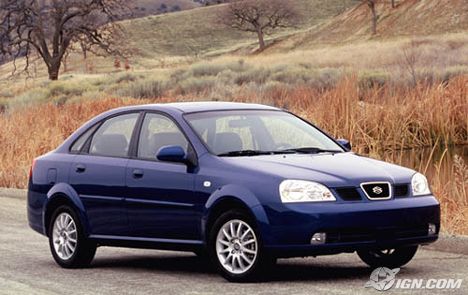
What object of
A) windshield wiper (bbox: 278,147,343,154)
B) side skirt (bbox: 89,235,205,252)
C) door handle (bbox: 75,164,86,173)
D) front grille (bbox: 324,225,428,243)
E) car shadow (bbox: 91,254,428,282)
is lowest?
car shadow (bbox: 91,254,428,282)

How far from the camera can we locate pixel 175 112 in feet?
34.8

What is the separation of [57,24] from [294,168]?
62282 millimetres

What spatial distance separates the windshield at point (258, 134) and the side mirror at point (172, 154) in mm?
242

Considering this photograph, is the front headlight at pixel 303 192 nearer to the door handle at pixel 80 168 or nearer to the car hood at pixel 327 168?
the car hood at pixel 327 168

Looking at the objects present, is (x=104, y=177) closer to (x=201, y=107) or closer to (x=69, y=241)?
(x=69, y=241)

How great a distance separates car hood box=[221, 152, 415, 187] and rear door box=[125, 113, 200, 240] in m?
0.48

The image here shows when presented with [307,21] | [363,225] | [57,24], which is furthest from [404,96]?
[307,21]

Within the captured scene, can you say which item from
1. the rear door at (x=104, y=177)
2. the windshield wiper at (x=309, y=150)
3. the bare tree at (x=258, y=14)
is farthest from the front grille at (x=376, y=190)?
the bare tree at (x=258, y=14)

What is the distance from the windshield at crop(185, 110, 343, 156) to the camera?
33.3 feet

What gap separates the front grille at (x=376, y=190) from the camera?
9305 millimetres

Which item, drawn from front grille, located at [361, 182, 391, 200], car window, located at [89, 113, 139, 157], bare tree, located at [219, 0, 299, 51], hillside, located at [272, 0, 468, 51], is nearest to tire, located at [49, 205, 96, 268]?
car window, located at [89, 113, 139, 157]

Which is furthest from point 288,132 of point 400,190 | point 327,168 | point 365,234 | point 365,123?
point 365,123

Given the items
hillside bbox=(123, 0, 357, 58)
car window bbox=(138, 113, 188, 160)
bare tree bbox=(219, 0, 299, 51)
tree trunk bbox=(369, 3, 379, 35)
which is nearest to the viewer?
car window bbox=(138, 113, 188, 160)

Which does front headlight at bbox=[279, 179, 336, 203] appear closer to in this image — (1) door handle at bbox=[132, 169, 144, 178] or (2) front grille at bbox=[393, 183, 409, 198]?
(2) front grille at bbox=[393, 183, 409, 198]
